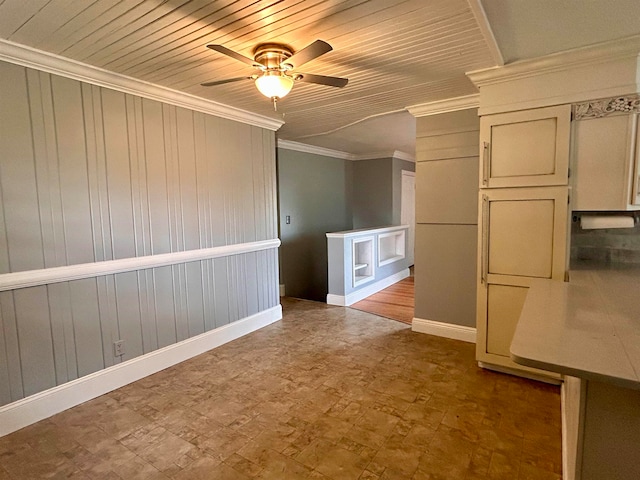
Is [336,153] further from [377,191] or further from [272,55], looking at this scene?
[272,55]

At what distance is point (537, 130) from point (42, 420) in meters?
3.79

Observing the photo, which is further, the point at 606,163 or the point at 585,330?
the point at 606,163

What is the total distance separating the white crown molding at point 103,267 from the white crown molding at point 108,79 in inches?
50.2

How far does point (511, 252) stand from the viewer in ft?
8.52

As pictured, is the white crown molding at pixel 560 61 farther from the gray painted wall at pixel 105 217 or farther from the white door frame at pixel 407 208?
the white door frame at pixel 407 208

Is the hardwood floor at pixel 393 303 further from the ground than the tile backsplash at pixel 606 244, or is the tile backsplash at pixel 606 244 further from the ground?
the tile backsplash at pixel 606 244

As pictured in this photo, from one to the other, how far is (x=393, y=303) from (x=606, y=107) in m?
3.29

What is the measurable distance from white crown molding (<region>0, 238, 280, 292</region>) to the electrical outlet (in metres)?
0.54

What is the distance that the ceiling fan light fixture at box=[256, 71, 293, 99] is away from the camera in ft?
6.84

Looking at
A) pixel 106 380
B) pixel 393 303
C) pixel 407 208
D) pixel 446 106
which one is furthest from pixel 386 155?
pixel 106 380

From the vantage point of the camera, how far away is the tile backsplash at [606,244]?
252 cm

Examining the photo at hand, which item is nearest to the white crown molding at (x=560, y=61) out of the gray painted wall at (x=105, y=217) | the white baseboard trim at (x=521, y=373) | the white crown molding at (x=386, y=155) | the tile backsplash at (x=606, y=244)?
the tile backsplash at (x=606, y=244)

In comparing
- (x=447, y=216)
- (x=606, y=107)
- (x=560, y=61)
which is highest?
(x=560, y=61)

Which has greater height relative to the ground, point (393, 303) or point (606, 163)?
point (606, 163)
